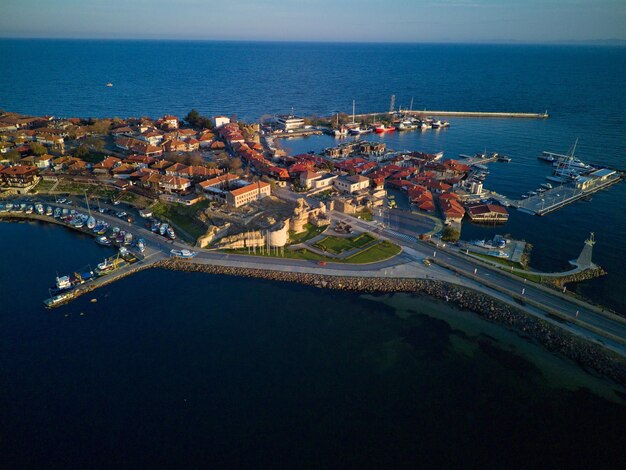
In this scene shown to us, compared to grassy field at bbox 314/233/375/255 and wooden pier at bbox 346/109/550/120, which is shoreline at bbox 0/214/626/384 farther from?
wooden pier at bbox 346/109/550/120

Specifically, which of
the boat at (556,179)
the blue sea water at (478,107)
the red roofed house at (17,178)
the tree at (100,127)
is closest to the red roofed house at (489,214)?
the blue sea water at (478,107)

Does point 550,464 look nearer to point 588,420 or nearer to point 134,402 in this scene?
point 588,420

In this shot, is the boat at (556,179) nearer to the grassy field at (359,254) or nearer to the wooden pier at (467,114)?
the grassy field at (359,254)

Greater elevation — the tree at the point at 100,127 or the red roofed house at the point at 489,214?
the tree at the point at 100,127

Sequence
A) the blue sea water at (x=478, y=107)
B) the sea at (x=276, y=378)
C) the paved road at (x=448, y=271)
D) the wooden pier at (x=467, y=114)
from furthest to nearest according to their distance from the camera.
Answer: the wooden pier at (x=467, y=114) → the blue sea water at (x=478, y=107) → the paved road at (x=448, y=271) → the sea at (x=276, y=378)

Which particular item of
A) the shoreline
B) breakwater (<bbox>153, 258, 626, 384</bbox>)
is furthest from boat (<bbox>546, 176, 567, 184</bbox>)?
breakwater (<bbox>153, 258, 626, 384</bbox>)

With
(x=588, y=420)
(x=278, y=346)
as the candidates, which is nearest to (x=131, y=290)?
(x=278, y=346)

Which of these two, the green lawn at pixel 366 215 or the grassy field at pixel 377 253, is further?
the green lawn at pixel 366 215
